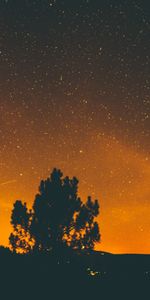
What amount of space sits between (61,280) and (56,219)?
41.5ft

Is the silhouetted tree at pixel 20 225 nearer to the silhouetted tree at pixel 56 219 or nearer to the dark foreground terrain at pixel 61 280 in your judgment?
the silhouetted tree at pixel 56 219

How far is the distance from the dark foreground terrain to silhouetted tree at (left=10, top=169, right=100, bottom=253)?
10149mm

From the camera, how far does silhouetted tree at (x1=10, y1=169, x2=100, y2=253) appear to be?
26781mm

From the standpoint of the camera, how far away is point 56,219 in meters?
26.8

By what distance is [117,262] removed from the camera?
65.5ft

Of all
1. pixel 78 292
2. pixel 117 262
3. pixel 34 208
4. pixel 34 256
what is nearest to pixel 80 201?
pixel 34 208

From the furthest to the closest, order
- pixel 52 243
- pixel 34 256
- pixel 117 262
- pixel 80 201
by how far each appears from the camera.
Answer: pixel 80 201 → pixel 52 243 → pixel 117 262 → pixel 34 256

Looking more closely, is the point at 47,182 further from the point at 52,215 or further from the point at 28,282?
the point at 28,282

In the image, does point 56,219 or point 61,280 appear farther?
point 56,219

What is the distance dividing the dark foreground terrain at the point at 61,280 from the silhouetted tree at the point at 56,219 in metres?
10.1

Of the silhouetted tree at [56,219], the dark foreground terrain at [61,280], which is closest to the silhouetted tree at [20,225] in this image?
the silhouetted tree at [56,219]

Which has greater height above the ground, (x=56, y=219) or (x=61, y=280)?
(x=56, y=219)

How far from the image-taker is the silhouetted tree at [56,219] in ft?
87.9

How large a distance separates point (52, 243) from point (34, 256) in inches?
433
